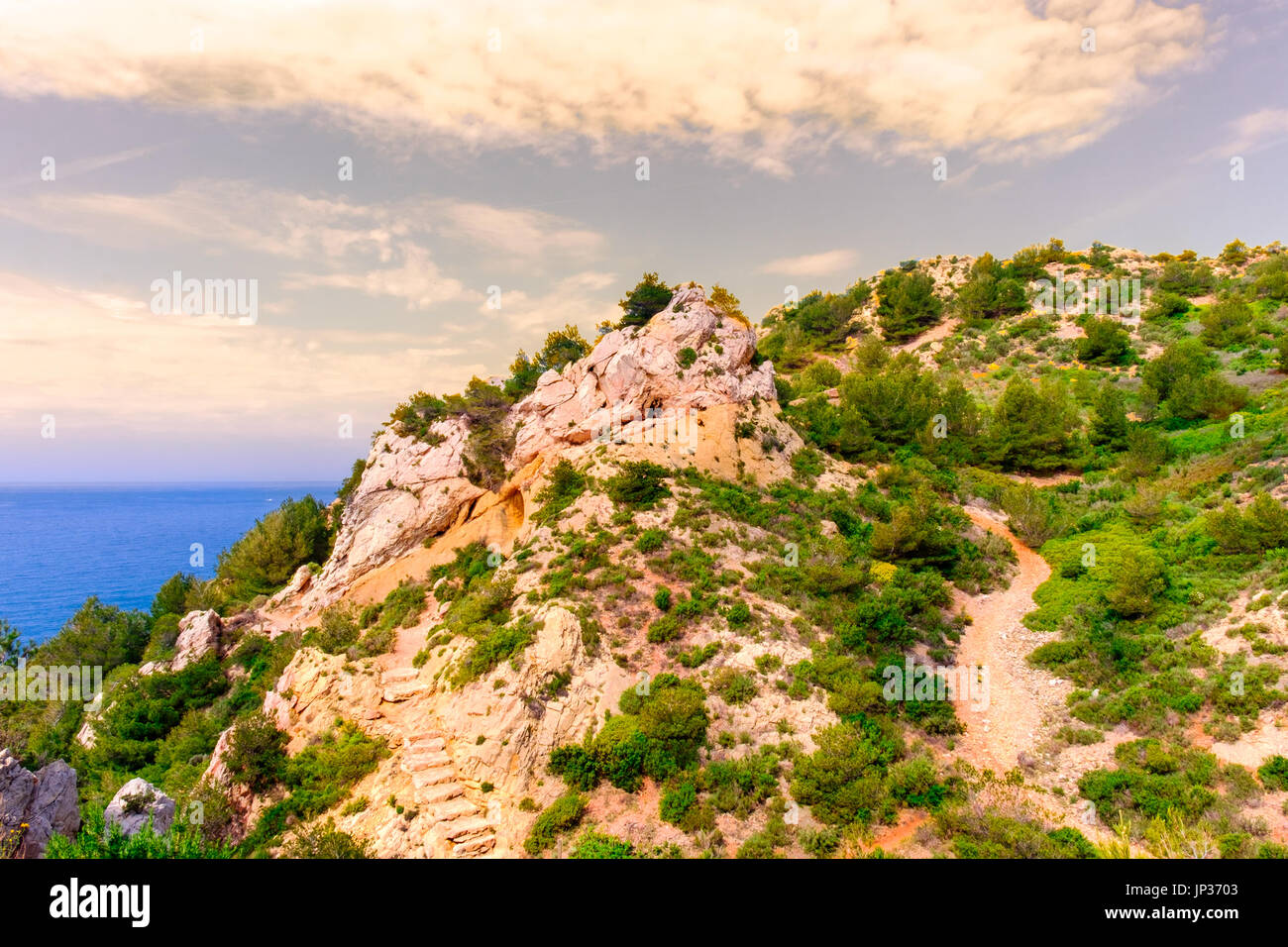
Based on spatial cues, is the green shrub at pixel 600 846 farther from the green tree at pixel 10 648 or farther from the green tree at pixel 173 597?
the green tree at pixel 10 648

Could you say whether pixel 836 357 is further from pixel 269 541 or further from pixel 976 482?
pixel 269 541

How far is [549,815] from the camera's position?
15.3 meters

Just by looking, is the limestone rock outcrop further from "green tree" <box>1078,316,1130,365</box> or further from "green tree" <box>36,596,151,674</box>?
"green tree" <box>1078,316,1130,365</box>

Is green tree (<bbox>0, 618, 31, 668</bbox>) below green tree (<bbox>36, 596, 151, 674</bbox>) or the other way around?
below

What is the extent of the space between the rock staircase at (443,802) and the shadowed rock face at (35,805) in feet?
25.9

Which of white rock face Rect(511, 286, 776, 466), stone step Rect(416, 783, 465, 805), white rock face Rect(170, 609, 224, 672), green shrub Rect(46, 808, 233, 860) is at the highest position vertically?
white rock face Rect(511, 286, 776, 466)

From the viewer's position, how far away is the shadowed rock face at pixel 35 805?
11711 mm

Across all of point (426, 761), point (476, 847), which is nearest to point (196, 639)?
point (426, 761)

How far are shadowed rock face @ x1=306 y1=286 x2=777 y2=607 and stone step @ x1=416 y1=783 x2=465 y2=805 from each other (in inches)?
688

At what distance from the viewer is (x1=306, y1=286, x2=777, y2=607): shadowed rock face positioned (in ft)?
104

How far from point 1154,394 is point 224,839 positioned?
178 ft

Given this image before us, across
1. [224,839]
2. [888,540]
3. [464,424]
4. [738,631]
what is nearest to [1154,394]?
[888,540]

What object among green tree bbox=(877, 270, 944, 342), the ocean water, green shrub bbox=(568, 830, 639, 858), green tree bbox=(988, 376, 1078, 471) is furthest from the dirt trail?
the ocean water

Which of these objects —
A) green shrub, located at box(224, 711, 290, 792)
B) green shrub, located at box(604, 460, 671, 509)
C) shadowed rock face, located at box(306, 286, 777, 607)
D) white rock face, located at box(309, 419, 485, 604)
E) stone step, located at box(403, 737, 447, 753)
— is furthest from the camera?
shadowed rock face, located at box(306, 286, 777, 607)
